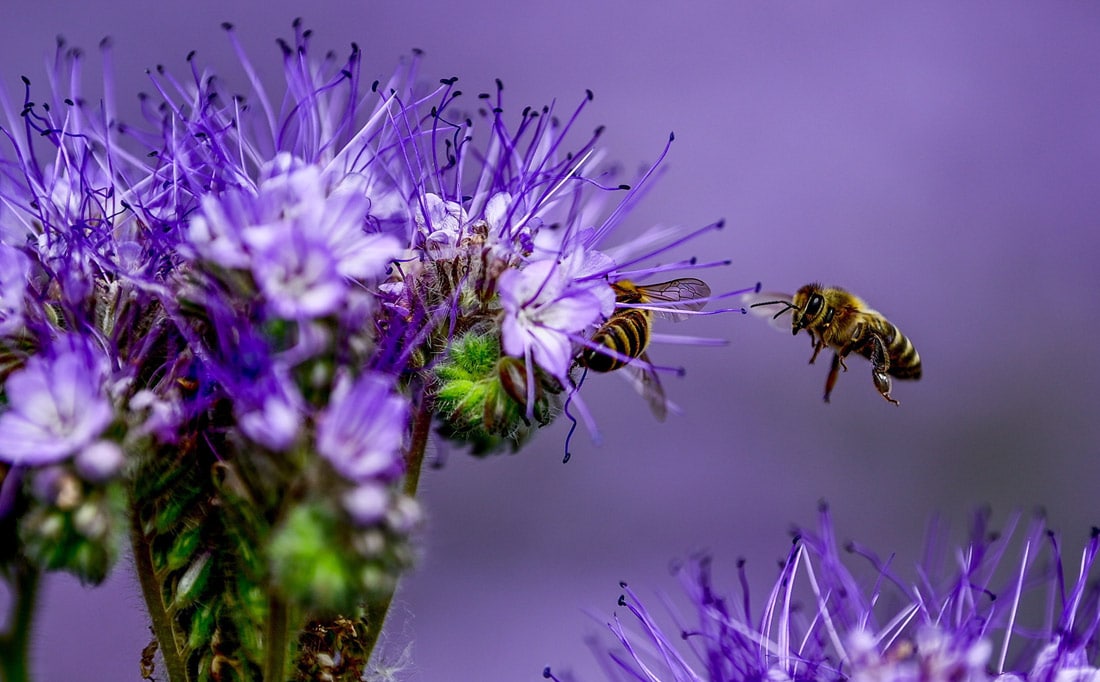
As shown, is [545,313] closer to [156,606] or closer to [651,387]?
[651,387]

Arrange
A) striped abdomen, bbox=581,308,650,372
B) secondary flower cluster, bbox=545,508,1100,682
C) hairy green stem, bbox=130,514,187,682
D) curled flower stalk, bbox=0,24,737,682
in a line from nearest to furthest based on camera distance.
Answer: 1. curled flower stalk, bbox=0,24,737,682
2. secondary flower cluster, bbox=545,508,1100,682
3. hairy green stem, bbox=130,514,187,682
4. striped abdomen, bbox=581,308,650,372

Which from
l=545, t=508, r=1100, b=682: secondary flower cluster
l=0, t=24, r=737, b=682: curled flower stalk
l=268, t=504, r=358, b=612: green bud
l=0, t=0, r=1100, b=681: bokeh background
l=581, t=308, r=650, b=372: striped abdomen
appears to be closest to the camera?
l=268, t=504, r=358, b=612: green bud

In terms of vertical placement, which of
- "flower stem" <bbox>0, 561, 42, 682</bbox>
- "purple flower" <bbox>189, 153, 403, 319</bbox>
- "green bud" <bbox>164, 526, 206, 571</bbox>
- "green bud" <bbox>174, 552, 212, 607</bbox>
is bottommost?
"flower stem" <bbox>0, 561, 42, 682</bbox>

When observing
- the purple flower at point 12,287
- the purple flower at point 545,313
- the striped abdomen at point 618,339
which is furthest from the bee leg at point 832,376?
the purple flower at point 12,287

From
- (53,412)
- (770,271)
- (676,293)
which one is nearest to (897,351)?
(676,293)

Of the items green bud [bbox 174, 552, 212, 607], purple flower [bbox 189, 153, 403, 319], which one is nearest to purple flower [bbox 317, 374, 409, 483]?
purple flower [bbox 189, 153, 403, 319]

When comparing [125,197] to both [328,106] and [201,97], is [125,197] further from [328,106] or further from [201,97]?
[328,106]

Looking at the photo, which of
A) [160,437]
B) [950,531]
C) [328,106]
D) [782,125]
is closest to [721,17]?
[782,125]

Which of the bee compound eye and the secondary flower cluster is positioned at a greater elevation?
the bee compound eye

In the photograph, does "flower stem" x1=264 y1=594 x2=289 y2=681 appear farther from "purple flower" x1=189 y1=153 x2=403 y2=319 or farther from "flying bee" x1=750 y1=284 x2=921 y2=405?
"flying bee" x1=750 y1=284 x2=921 y2=405
